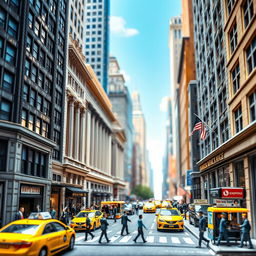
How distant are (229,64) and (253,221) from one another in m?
13.6

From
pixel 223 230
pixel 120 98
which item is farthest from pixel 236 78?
pixel 120 98

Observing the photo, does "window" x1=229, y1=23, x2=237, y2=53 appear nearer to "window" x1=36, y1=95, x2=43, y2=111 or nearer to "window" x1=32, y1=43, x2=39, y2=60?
"window" x1=32, y1=43, x2=39, y2=60

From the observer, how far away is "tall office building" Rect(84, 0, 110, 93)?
11188 centimetres

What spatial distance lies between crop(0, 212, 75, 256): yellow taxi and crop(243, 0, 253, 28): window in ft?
62.1

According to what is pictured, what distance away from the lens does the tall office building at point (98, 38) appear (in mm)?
111875

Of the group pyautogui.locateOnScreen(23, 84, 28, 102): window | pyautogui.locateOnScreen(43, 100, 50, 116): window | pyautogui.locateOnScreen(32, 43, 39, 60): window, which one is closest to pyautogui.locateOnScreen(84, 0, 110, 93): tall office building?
pyautogui.locateOnScreen(43, 100, 50, 116): window

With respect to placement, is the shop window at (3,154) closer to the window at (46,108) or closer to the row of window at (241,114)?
the window at (46,108)

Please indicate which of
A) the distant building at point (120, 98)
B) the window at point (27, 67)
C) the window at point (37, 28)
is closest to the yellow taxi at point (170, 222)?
the window at point (27, 67)

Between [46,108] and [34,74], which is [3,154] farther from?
[46,108]

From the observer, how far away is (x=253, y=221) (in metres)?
A: 20.7

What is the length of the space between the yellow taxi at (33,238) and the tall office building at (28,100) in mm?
11905

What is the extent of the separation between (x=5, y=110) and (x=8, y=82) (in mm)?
2590

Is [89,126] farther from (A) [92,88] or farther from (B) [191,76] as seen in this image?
(B) [191,76]

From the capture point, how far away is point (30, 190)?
30125mm
